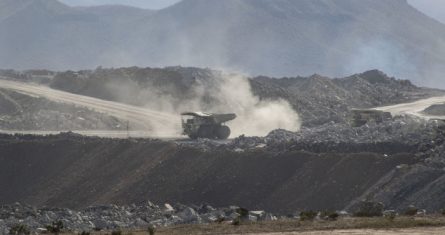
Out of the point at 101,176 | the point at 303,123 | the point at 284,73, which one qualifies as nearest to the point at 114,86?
the point at 303,123

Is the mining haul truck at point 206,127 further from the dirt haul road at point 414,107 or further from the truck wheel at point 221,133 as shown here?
the dirt haul road at point 414,107

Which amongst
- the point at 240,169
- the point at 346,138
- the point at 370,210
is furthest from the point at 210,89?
the point at 370,210

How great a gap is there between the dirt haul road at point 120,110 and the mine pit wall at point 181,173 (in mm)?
12464

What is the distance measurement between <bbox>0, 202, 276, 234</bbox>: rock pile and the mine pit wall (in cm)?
455

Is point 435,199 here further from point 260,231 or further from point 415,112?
point 415,112

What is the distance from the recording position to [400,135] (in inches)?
1896

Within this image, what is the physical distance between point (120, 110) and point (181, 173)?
32334mm

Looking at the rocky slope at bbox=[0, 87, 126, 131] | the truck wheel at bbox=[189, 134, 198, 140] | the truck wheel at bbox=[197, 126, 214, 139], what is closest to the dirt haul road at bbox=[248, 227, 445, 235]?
the truck wheel at bbox=[189, 134, 198, 140]

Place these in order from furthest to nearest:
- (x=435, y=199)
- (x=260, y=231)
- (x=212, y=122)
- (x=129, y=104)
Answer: (x=129, y=104) → (x=212, y=122) → (x=435, y=199) → (x=260, y=231)

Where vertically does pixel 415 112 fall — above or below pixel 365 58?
below

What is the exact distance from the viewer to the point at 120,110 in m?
79.1

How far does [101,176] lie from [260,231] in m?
21.6

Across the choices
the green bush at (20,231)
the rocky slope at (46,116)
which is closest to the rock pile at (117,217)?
the green bush at (20,231)

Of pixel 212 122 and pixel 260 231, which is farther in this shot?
pixel 212 122
